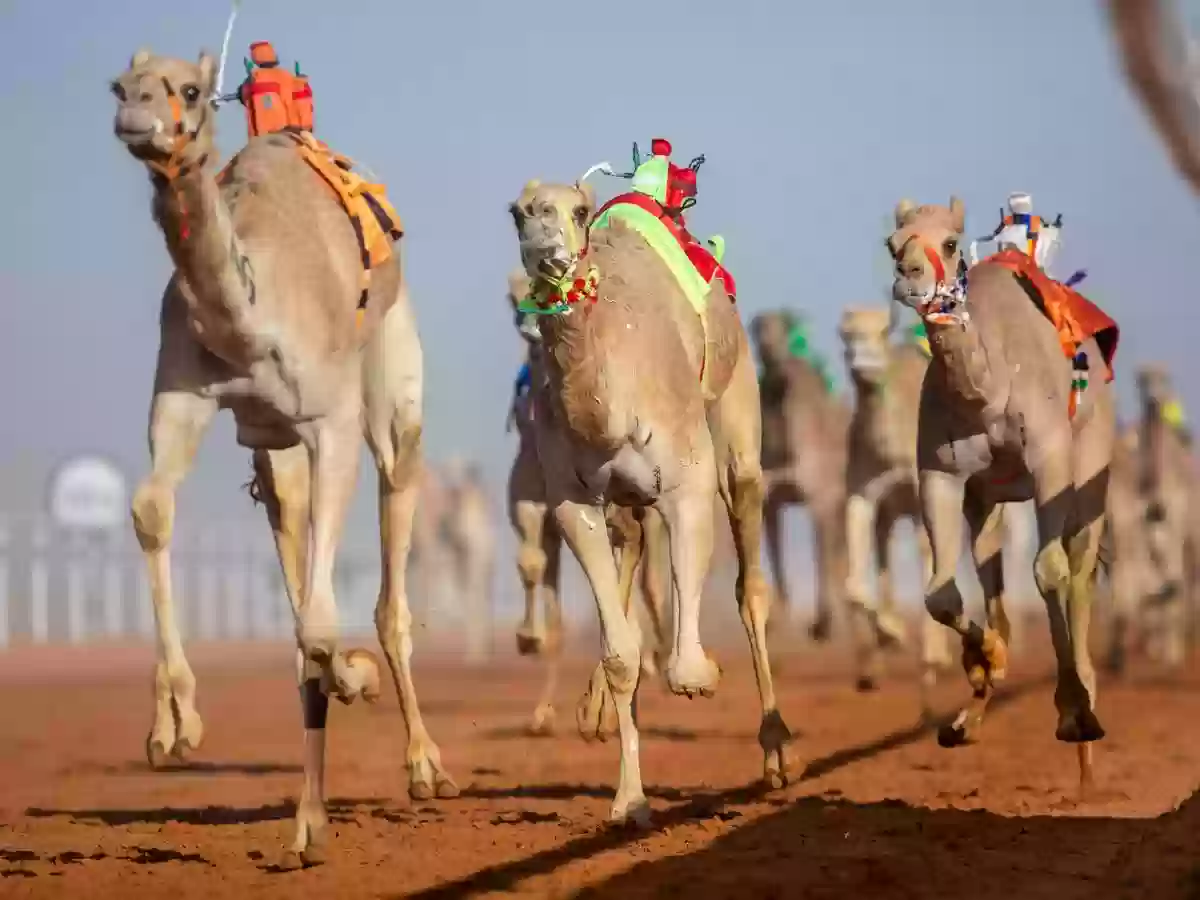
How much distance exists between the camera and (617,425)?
26.6 feet

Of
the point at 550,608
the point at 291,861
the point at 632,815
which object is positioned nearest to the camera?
the point at 291,861

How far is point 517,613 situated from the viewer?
52.0 meters

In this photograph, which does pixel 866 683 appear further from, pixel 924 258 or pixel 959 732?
pixel 924 258

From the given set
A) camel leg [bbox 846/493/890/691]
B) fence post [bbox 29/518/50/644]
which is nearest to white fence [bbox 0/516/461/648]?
fence post [bbox 29/518/50/644]

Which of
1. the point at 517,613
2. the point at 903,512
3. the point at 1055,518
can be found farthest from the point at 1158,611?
the point at 517,613

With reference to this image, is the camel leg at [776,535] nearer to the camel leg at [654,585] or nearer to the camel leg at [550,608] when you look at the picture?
the camel leg at [550,608]

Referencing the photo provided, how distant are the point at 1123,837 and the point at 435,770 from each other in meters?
3.62

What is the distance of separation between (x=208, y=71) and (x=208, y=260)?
27.9 inches

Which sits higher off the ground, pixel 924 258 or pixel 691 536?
pixel 924 258

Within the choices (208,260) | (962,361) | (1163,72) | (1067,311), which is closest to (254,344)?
(208,260)

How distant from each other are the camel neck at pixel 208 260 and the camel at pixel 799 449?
11.2m

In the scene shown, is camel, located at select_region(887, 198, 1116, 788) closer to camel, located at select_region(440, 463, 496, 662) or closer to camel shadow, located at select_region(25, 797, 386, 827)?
camel shadow, located at select_region(25, 797, 386, 827)

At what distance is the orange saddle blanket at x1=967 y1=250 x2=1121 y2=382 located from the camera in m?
10.4

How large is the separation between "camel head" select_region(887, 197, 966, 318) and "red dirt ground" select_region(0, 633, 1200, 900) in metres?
2.27
